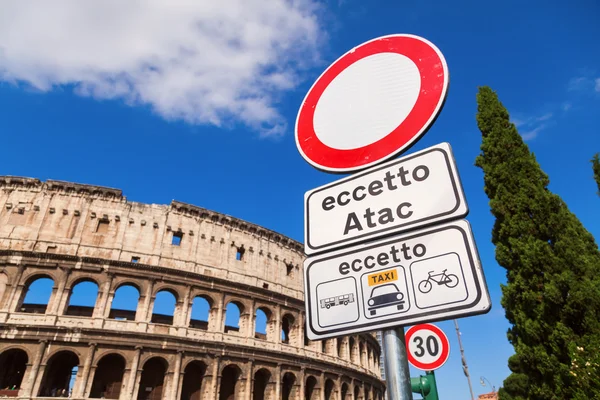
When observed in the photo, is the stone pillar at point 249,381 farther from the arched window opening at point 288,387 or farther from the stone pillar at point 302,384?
the stone pillar at point 302,384

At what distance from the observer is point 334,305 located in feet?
6.00

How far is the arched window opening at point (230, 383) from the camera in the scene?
2602 cm

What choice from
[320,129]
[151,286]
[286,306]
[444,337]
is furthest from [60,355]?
[320,129]

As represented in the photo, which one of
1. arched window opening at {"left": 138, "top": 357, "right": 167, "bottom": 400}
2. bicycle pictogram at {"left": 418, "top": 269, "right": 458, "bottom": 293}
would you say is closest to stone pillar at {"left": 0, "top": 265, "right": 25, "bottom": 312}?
arched window opening at {"left": 138, "top": 357, "right": 167, "bottom": 400}

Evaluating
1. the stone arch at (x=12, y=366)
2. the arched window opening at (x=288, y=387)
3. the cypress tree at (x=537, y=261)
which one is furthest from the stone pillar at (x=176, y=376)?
the cypress tree at (x=537, y=261)

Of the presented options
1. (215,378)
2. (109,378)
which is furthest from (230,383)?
(109,378)

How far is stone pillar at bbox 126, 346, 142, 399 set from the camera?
22.4m

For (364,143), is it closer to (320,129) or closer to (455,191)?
(320,129)

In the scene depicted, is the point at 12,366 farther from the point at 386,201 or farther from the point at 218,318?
the point at 386,201

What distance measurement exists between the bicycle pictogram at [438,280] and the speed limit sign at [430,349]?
16.5 feet

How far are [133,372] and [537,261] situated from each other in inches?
917

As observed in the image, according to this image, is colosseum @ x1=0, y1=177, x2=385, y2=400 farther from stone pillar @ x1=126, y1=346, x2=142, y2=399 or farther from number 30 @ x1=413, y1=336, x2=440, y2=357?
number 30 @ x1=413, y1=336, x2=440, y2=357

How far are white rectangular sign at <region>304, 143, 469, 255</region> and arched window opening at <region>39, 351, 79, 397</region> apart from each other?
26.5 metres

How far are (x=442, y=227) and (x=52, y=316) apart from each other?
2760 cm
